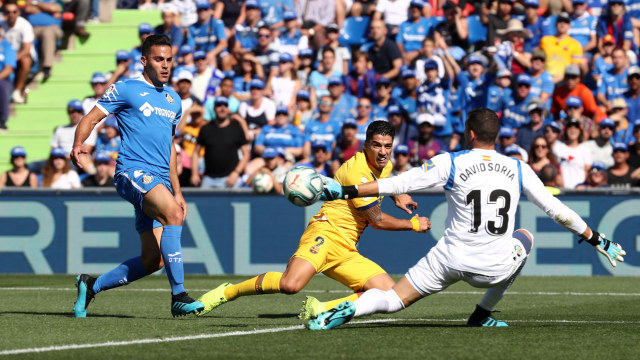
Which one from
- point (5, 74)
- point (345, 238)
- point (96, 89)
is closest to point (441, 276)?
point (345, 238)

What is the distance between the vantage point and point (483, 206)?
7.58m

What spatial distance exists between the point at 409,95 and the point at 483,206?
10.2 m

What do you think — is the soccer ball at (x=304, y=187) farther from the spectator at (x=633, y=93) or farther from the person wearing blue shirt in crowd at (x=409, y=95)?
the spectator at (x=633, y=93)

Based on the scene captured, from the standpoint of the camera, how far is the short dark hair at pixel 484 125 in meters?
7.66

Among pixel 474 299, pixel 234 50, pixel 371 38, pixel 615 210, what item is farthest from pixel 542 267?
pixel 234 50

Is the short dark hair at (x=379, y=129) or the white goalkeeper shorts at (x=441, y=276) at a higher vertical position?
the short dark hair at (x=379, y=129)

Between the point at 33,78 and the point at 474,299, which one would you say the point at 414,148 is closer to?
the point at 474,299

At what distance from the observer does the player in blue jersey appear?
866 centimetres

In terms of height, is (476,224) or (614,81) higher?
(476,224)

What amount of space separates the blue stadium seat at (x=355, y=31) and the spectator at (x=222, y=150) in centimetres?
327

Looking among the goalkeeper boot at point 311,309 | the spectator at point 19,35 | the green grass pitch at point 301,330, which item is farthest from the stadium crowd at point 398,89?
the goalkeeper boot at point 311,309

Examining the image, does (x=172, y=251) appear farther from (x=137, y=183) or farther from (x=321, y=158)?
(x=321, y=158)

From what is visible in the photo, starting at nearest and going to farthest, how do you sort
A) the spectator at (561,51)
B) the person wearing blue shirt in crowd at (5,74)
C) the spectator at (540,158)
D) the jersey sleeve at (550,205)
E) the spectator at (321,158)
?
the jersey sleeve at (550,205)
the spectator at (540,158)
the spectator at (321,158)
the spectator at (561,51)
the person wearing blue shirt in crowd at (5,74)

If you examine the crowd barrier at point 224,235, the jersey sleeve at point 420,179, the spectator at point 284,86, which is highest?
the jersey sleeve at point 420,179
